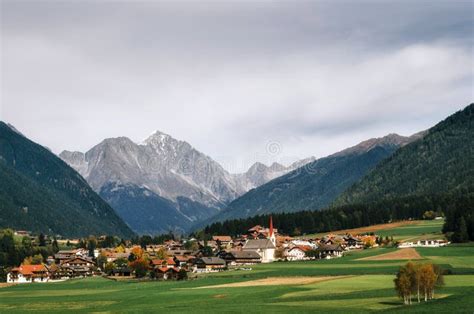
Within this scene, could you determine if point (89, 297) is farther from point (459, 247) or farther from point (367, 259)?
point (459, 247)

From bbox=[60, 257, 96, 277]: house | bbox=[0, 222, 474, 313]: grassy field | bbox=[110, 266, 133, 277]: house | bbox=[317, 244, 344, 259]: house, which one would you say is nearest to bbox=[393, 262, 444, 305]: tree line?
bbox=[0, 222, 474, 313]: grassy field

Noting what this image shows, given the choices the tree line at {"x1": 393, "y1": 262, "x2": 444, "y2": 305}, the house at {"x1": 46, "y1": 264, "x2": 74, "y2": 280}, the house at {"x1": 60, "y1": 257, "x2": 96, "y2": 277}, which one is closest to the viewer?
the tree line at {"x1": 393, "y1": 262, "x2": 444, "y2": 305}

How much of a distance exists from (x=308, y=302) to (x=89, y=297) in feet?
131

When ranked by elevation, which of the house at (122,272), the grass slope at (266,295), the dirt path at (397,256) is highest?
the dirt path at (397,256)

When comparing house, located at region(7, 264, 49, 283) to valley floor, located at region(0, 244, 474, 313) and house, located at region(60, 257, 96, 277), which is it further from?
valley floor, located at region(0, 244, 474, 313)

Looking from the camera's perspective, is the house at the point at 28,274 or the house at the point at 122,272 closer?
the house at the point at 122,272

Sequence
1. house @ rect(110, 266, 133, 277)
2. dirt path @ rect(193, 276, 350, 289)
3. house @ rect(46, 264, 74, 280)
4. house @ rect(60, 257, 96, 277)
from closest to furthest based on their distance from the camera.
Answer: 1. dirt path @ rect(193, 276, 350, 289)
2. house @ rect(110, 266, 133, 277)
3. house @ rect(46, 264, 74, 280)
4. house @ rect(60, 257, 96, 277)

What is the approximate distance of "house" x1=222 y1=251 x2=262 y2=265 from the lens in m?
190

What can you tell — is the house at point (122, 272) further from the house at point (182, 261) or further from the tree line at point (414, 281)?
the tree line at point (414, 281)

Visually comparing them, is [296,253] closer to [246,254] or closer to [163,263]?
[246,254]

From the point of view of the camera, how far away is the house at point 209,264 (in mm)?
173100

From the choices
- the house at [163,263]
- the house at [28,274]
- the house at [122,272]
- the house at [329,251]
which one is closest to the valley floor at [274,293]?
the house at [122,272]

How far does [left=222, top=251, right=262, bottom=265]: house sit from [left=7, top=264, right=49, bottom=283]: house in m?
51.6

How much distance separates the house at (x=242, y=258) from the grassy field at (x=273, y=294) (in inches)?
1919
